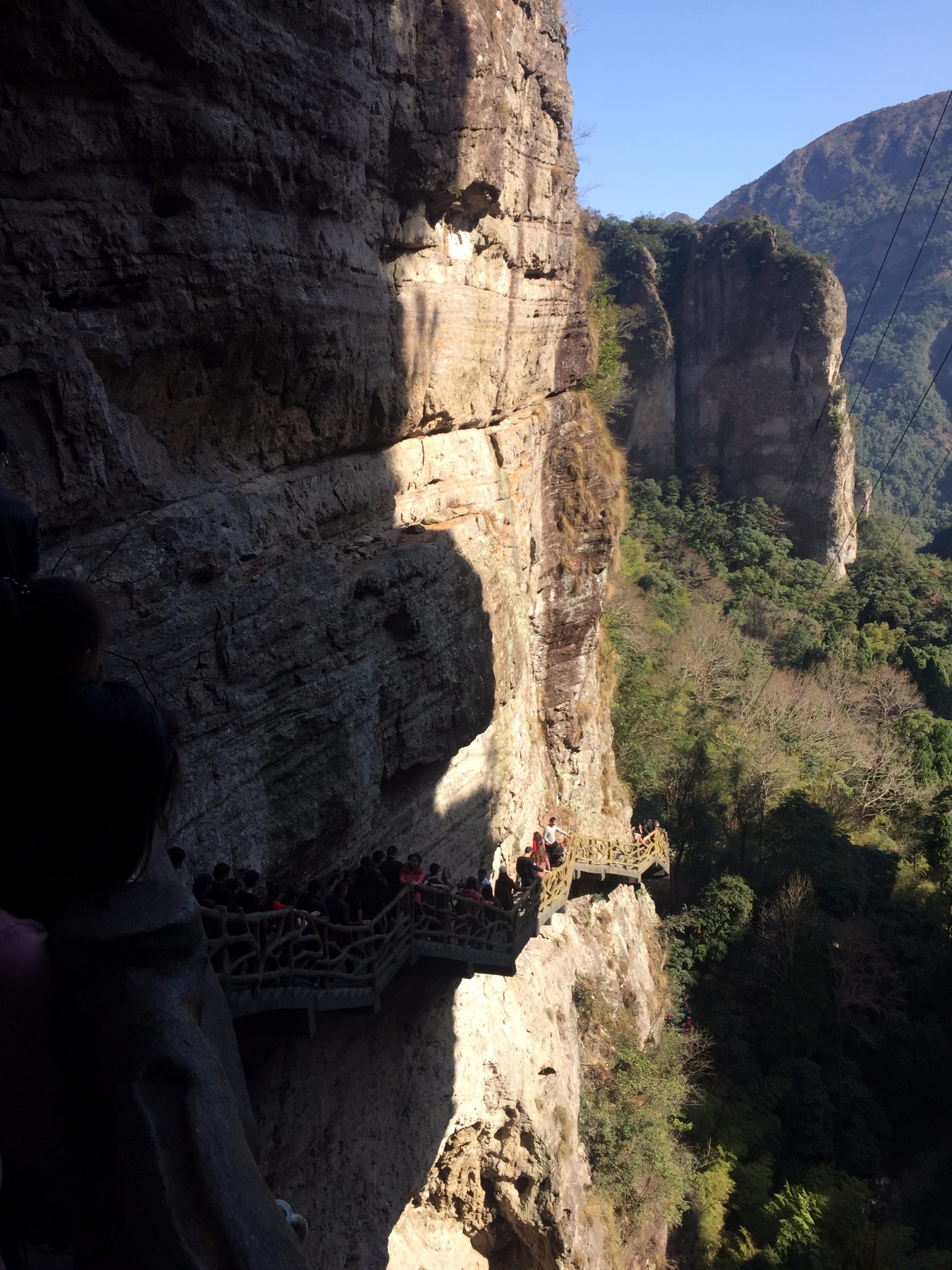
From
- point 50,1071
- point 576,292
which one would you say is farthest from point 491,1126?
point 576,292

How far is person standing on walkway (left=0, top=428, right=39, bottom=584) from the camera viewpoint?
2.77 m

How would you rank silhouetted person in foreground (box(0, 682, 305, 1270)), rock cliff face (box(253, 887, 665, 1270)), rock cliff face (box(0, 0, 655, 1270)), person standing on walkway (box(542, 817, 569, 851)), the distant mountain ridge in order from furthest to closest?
the distant mountain ridge → person standing on walkway (box(542, 817, 569, 851)) → rock cliff face (box(253, 887, 665, 1270)) → rock cliff face (box(0, 0, 655, 1270)) → silhouetted person in foreground (box(0, 682, 305, 1270))

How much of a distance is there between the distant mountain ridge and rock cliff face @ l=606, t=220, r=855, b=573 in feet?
34.3

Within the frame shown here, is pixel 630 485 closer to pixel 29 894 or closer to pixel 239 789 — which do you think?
pixel 239 789

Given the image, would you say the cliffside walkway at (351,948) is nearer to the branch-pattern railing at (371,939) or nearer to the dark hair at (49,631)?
the branch-pattern railing at (371,939)

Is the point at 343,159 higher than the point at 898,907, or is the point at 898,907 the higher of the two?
the point at 343,159

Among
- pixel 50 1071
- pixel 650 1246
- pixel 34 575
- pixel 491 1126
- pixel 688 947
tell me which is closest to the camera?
pixel 50 1071

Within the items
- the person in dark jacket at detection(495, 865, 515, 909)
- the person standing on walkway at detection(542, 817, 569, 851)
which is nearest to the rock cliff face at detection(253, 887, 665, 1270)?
the person in dark jacket at detection(495, 865, 515, 909)

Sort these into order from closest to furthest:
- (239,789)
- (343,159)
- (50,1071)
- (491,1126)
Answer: (50,1071) → (239,789) → (343,159) → (491,1126)

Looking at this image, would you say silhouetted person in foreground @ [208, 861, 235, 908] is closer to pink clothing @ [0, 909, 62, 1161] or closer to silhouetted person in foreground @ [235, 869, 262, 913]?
silhouetted person in foreground @ [235, 869, 262, 913]

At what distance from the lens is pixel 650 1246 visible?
50.1 ft

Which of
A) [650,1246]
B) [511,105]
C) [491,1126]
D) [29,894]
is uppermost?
[511,105]

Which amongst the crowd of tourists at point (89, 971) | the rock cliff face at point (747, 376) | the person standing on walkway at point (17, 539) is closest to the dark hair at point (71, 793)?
the crowd of tourists at point (89, 971)

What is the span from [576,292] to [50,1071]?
1602 centimetres
